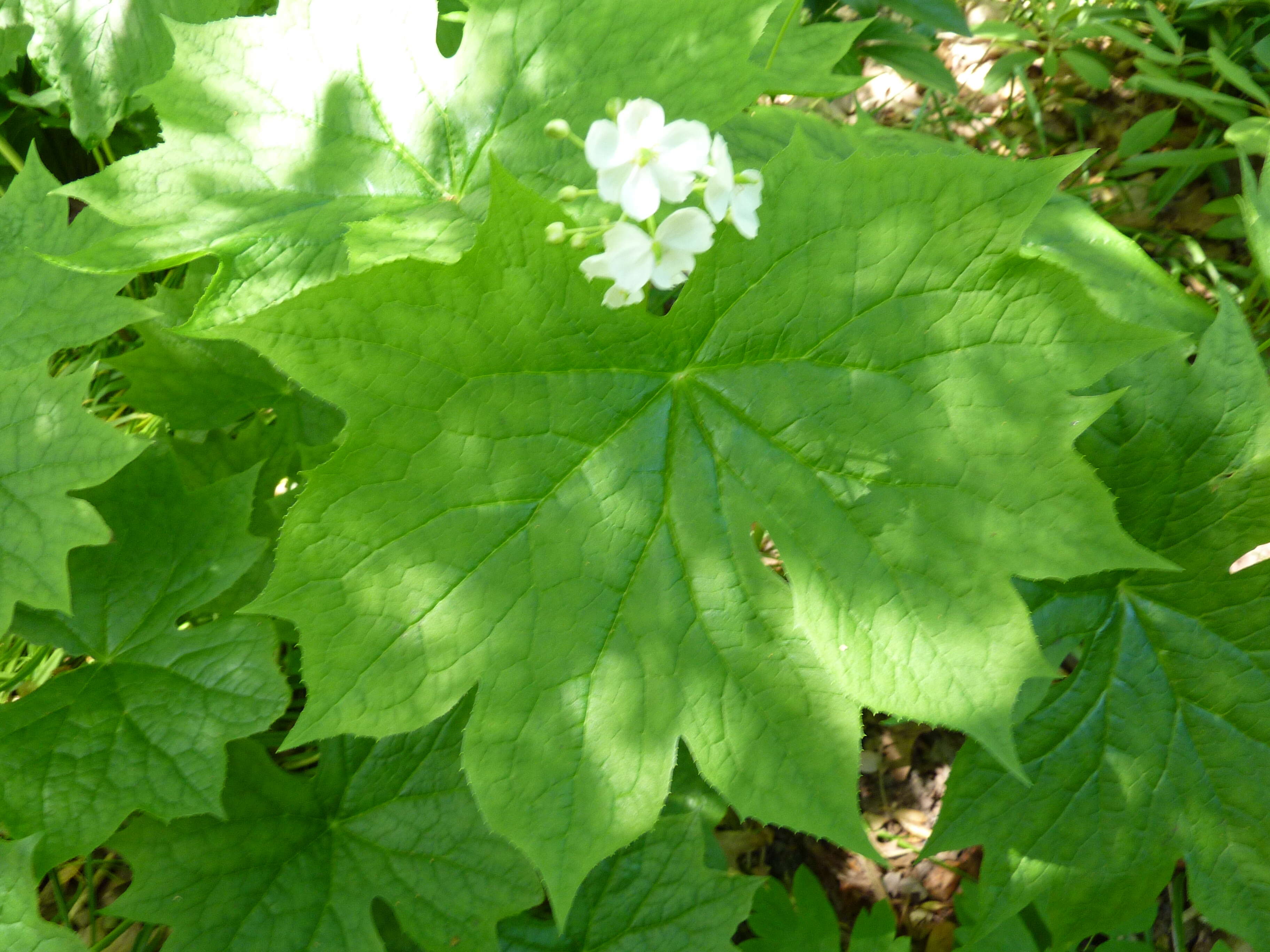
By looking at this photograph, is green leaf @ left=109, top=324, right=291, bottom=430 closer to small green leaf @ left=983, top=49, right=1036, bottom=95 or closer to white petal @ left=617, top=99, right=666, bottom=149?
white petal @ left=617, top=99, right=666, bottom=149

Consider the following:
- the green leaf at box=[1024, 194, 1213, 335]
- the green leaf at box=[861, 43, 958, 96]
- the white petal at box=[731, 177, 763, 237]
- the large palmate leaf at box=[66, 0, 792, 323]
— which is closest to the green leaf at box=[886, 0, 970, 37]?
the green leaf at box=[861, 43, 958, 96]

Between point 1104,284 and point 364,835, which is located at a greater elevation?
point 1104,284

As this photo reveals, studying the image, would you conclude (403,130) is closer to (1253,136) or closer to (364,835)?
(364,835)

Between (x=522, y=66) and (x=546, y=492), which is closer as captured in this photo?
(x=546, y=492)

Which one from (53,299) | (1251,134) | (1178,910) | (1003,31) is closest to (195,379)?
(53,299)

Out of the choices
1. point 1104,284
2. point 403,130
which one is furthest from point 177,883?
point 1104,284

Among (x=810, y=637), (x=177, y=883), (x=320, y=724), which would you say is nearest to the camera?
(x=320, y=724)

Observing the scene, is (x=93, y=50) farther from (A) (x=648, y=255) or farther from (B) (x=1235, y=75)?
(B) (x=1235, y=75)

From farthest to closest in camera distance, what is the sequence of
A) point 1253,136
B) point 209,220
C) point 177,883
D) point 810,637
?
point 1253,136
point 177,883
point 209,220
point 810,637
